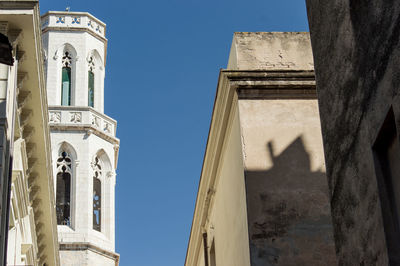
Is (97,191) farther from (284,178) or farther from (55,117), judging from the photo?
(284,178)

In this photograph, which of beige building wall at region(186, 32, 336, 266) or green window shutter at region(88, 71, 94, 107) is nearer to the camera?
beige building wall at region(186, 32, 336, 266)

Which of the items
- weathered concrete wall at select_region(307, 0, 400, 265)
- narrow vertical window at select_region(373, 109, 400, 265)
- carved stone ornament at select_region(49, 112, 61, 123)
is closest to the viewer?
weathered concrete wall at select_region(307, 0, 400, 265)

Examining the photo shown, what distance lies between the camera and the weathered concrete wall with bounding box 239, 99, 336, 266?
561 inches

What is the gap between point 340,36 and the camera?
332 inches

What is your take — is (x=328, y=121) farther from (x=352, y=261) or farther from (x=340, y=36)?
(x=352, y=261)

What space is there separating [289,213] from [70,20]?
35296 millimetres

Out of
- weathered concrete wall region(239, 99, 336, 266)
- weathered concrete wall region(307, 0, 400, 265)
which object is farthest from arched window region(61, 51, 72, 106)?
weathered concrete wall region(307, 0, 400, 265)

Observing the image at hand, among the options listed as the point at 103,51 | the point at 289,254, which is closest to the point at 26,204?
the point at 289,254

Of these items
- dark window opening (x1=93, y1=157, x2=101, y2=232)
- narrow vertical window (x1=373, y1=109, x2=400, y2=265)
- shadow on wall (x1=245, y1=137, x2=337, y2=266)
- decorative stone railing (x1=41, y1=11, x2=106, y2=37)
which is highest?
decorative stone railing (x1=41, y1=11, x2=106, y2=37)

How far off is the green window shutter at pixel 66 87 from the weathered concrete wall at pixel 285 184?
31.4 meters

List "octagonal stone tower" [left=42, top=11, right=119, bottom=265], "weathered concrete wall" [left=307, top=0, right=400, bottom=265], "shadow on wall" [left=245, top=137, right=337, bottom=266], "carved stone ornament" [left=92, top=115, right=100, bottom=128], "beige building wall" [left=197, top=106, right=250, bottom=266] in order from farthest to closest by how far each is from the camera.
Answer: "carved stone ornament" [left=92, top=115, right=100, bottom=128]
"octagonal stone tower" [left=42, top=11, right=119, bottom=265]
"beige building wall" [left=197, top=106, right=250, bottom=266]
"shadow on wall" [left=245, top=137, right=337, bottom=266]
"weathered concrete wall" [left=307, top=0, right=400, bottom=265]

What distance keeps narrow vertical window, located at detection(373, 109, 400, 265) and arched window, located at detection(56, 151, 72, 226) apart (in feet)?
122

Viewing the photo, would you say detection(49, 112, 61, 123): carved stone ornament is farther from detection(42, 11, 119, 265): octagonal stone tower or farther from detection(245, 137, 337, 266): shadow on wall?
detection(245, 137, 337, 266): shadow on wall

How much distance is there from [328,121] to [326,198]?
5786 millimetres
